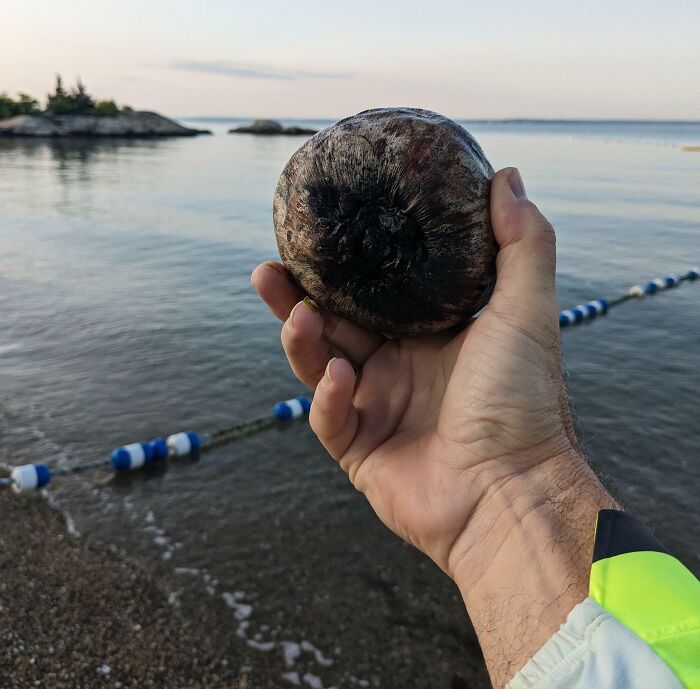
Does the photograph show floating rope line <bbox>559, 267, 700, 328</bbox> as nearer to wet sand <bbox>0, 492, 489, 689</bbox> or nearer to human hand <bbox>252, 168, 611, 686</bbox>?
wet sand <bbox>0, 492, 489, 689</bbox>

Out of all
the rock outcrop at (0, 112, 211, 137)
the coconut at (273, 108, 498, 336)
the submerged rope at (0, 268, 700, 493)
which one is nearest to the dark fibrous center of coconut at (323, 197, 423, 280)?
the coconut at (273, 108, 498, 336)

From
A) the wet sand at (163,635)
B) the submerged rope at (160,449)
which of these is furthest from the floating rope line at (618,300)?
the wet sand at (163,635)

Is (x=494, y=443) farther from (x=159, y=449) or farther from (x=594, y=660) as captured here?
(x=159, y=449)

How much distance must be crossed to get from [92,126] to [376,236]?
72.1 m

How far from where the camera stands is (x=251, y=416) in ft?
24.8

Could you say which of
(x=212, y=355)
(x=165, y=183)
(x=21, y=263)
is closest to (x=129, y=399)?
(x=212, y=355)

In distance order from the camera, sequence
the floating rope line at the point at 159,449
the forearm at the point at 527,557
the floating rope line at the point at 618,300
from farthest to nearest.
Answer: the floating rope line at the point at 618,300 → the floating rope line at the point at 159,449 → the forearm at the point at 527,557

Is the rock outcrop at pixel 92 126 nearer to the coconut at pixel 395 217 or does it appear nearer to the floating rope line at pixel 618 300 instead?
the floating rope line at pixel 618 300

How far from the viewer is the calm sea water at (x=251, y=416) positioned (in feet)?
15.1

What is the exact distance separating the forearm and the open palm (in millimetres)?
61

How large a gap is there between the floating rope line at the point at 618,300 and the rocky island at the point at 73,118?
62.5 metres

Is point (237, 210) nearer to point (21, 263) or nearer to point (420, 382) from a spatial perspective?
point (21, 263)

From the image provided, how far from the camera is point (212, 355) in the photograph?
30.0ft

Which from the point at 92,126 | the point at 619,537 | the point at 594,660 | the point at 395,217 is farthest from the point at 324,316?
the point at 92,126
